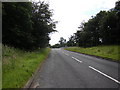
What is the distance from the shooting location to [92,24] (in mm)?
58344

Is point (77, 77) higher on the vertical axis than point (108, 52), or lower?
lower

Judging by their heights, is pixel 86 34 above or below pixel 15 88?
above

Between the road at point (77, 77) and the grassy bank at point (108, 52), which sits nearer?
the road at point (77, 77)

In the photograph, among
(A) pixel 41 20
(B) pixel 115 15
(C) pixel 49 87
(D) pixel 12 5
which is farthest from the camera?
(B) pixel 115 15

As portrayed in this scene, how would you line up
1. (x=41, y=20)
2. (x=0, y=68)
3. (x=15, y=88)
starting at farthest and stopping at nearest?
(x=41, y=20) < (x=0, y=68) < (x=15, y=88)

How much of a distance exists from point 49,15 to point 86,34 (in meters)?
32.3

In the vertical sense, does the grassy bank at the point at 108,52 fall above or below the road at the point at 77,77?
above

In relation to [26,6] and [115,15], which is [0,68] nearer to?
[26,6]

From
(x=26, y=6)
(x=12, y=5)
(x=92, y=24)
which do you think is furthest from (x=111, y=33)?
(x=12, y=5)

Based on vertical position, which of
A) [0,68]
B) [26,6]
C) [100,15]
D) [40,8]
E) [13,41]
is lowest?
[0,68]

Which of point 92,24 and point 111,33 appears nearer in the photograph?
point 111,33

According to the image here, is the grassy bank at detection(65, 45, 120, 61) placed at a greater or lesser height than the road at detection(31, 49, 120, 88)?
greater

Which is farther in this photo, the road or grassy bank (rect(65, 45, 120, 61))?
grassy bank (rect(65, 45, 120, 61))

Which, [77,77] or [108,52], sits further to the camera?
[108,52]
